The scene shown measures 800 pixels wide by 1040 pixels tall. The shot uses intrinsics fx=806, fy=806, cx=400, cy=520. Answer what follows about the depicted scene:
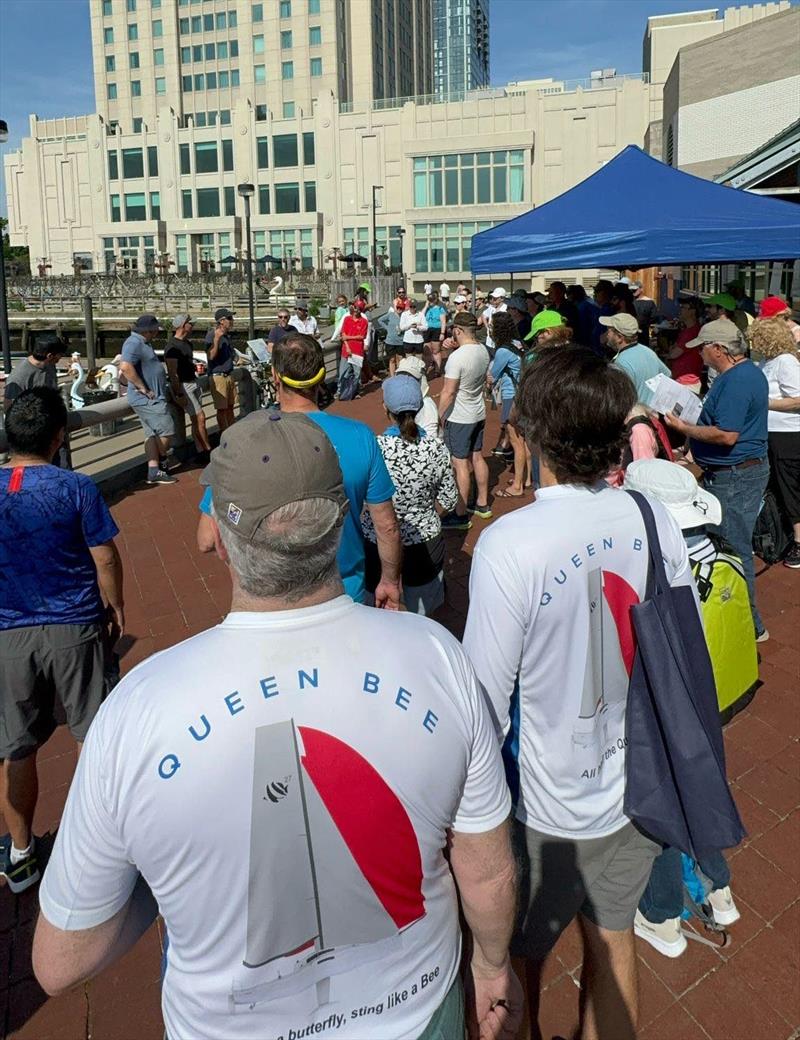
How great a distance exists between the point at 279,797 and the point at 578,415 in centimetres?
121

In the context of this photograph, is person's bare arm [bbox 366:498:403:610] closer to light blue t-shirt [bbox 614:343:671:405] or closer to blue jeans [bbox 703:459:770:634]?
blue jeans [bbox 703:459:770:634]

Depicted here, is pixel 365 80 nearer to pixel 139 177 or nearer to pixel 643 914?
pixel 139 177

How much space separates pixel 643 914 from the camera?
2.73 meters

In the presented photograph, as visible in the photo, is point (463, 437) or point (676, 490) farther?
point (463, 437)

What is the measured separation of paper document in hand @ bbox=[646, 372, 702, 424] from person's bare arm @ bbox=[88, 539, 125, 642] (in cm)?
317

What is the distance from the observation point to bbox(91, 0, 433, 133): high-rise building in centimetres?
6888

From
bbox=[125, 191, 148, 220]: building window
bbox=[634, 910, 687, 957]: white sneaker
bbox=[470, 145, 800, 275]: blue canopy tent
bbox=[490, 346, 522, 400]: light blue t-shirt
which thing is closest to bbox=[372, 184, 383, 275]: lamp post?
bbox=[125, 191, 148, 220]: building window

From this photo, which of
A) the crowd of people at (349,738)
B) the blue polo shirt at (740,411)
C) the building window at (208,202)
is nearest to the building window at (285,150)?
the building window at (208,202)

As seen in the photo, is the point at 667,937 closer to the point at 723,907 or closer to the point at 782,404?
the point at 723,907

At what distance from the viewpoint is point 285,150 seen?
219ft

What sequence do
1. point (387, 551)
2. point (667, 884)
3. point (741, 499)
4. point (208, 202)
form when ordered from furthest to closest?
point (208, 202) < point (741, 499) < point (387, 551) < point (667, 884)

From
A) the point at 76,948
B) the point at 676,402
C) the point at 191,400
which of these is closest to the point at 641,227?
the point at 676,402

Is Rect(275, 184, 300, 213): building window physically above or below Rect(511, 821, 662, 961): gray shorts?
above

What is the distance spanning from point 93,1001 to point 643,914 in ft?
6.19
